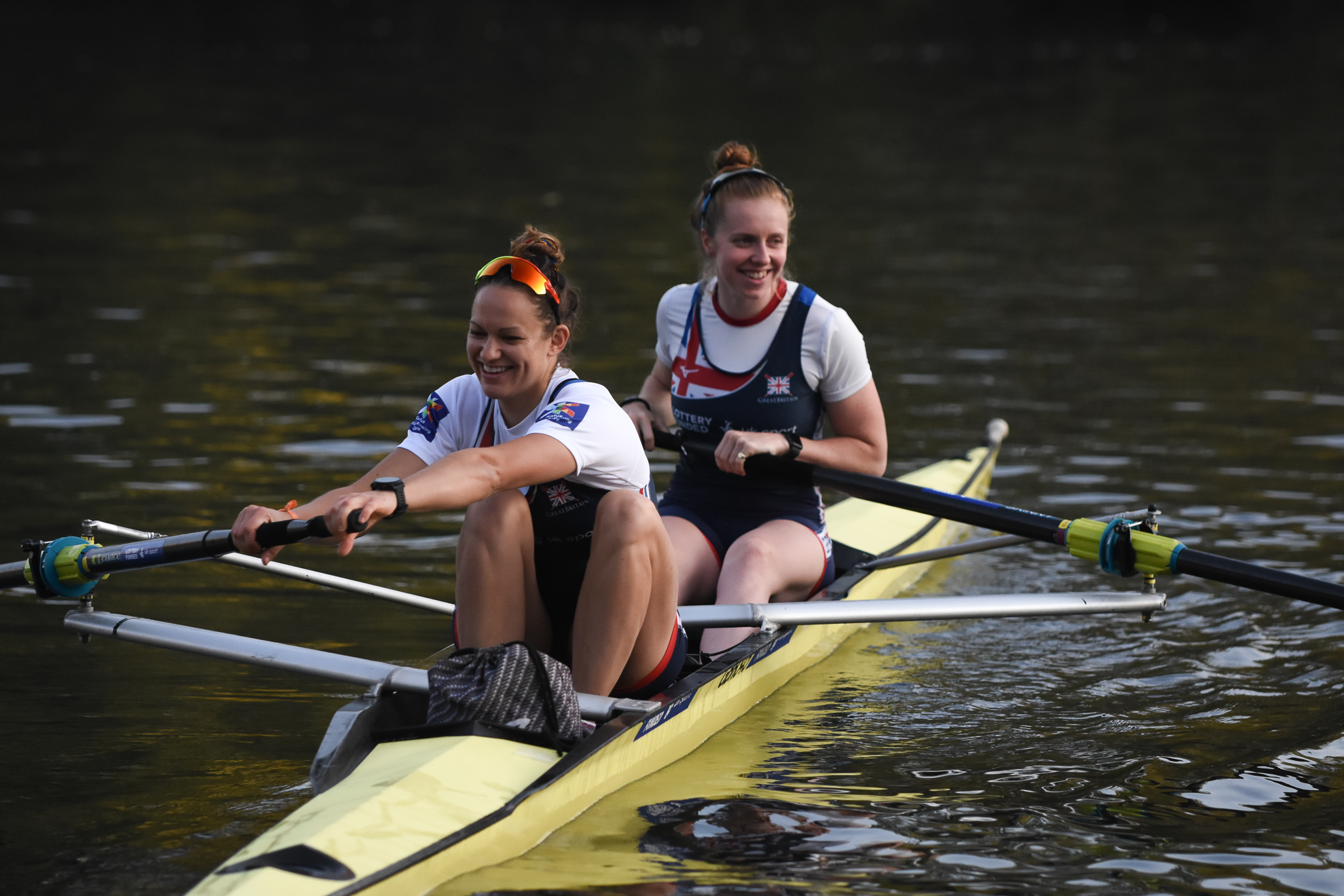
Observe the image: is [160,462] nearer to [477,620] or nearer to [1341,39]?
[477,620]

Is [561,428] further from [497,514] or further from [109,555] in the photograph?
[109,555]

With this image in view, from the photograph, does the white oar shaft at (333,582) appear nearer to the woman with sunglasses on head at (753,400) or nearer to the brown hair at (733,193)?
the woman with sunglasses on head at (753,400)

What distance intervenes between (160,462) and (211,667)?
2.87 metres

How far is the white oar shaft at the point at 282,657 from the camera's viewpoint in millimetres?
4457

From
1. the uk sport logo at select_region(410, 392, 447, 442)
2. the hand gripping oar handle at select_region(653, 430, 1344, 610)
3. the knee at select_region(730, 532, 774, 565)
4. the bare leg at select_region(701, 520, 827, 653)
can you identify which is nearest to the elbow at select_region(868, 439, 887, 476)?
the hand gripping oar handle at select_region(653, 430, 1344, 610)

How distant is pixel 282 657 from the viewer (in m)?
4.52

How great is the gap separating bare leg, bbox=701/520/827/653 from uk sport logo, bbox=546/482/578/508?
1.10 meters

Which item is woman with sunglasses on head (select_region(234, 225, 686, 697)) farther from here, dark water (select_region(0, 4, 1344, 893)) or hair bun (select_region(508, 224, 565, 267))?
dark water (select_region(0, 4, 1344, 893))

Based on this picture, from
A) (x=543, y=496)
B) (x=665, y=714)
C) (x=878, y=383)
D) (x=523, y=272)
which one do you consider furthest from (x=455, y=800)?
(x=878, y=383)

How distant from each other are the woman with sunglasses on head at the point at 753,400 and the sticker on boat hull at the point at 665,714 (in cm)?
68

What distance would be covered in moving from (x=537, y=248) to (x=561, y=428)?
54cm

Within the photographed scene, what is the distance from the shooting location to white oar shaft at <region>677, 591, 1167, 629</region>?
16.6 feet

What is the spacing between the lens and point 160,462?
8445 mm

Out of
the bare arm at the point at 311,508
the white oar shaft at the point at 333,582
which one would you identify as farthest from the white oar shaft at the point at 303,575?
the bare arm at the point at 311,508
